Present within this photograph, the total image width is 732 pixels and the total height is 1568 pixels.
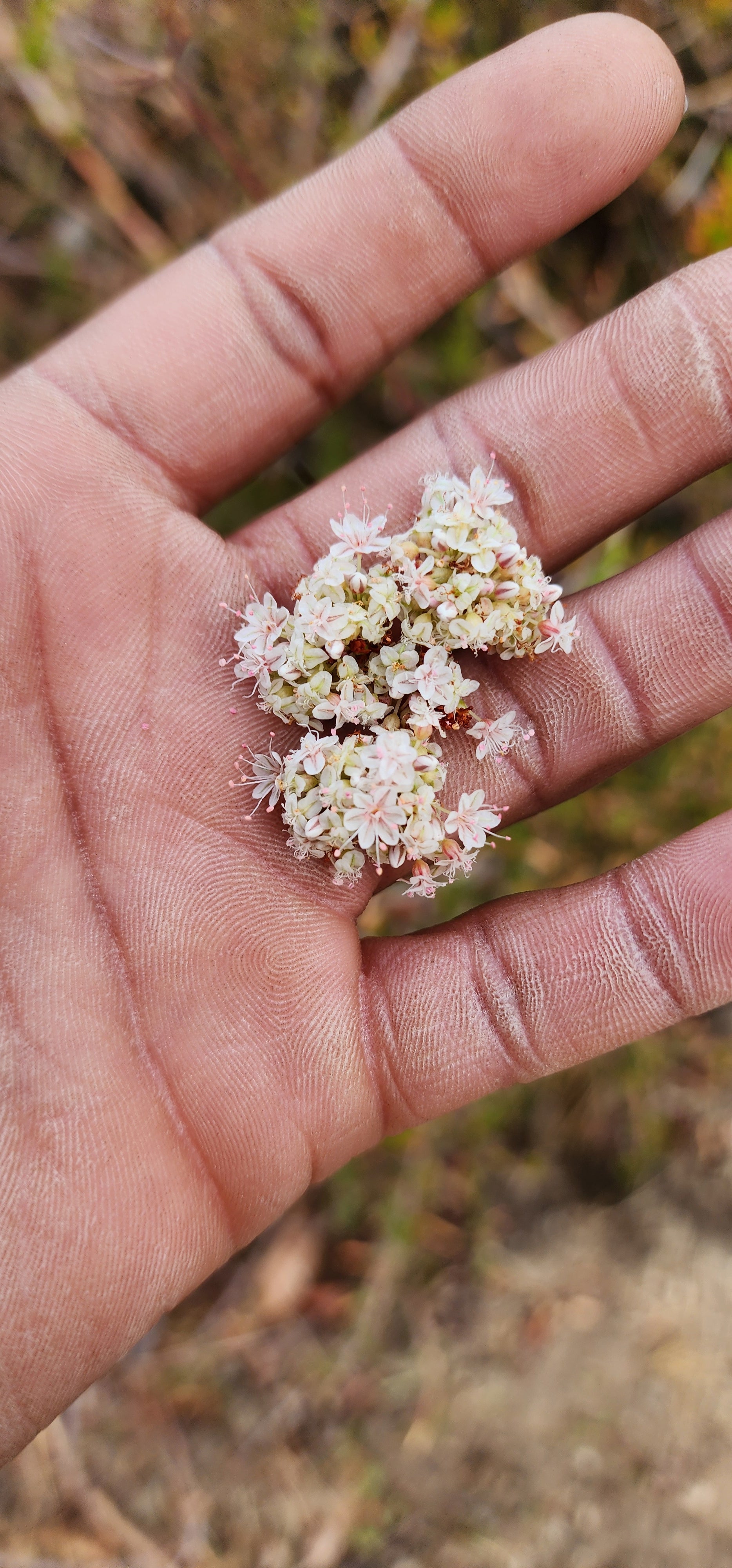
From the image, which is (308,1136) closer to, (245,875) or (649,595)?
(245,875)

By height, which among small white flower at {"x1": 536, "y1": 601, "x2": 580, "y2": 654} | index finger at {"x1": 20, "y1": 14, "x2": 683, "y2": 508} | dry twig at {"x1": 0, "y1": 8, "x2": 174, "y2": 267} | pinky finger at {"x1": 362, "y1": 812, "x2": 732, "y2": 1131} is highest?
dry twig at {"x1": 0, "y1": 8, "x2": 174, "y2": 267}

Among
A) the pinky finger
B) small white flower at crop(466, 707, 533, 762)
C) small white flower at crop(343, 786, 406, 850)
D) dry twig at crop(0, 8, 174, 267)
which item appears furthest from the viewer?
dry twig at crop(0, 8, 174, 267)

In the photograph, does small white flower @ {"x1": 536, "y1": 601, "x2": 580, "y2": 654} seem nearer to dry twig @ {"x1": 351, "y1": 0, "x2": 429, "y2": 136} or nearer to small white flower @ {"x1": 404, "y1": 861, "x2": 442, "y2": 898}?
small white flower @ {"x1": 404, "y1": 861, "x2": 442, "y2": 898}

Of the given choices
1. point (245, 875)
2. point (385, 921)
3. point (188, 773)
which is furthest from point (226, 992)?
point (385, 921)

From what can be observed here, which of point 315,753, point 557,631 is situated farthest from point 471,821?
point 557,631

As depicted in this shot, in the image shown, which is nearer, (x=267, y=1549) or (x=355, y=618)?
(x=355, y=618)

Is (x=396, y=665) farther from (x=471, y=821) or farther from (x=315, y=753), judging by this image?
(x=471, y=821)

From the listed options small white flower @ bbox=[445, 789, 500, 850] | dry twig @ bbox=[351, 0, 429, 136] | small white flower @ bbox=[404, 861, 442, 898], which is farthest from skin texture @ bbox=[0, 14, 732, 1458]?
dry twig @ bbox=[351, 0, 429, 136]
